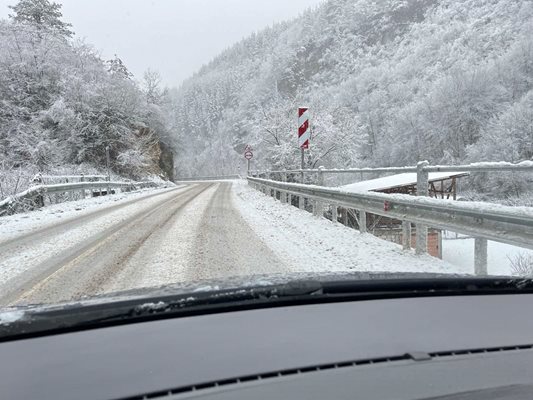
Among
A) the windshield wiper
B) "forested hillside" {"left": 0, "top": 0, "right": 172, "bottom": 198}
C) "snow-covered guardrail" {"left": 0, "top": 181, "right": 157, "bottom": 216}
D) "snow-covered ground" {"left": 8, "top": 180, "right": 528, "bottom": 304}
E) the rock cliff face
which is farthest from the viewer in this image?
the rock cliff face

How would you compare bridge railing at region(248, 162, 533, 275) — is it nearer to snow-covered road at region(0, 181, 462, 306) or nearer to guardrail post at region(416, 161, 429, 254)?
guardrail post at region(416, 161, 429, 254)

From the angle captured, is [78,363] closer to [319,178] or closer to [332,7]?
[319,178]

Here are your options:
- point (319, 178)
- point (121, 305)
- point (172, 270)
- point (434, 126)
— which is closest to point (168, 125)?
point (434, 126)

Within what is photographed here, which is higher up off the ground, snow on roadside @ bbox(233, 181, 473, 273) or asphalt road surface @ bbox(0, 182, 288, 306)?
asphalt road surface @ bbox(0, 182, 288, 306)

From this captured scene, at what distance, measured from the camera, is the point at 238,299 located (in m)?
2.10

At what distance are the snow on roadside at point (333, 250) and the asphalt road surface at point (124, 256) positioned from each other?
355mm

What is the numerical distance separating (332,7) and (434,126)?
16266 cm

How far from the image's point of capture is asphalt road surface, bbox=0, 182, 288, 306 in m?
4.88

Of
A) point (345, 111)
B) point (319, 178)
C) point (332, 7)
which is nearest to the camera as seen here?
point (319, 178)

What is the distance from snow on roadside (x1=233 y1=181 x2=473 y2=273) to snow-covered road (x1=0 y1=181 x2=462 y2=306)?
0.05 feet

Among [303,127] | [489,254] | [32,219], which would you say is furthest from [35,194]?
[489,254]

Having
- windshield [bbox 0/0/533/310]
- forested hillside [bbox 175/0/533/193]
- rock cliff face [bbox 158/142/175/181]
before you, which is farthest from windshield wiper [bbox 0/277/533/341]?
rock cliff face [bbox 158/142/175/181]

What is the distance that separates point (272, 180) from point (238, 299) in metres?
17.9

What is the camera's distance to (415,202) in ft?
18.7
